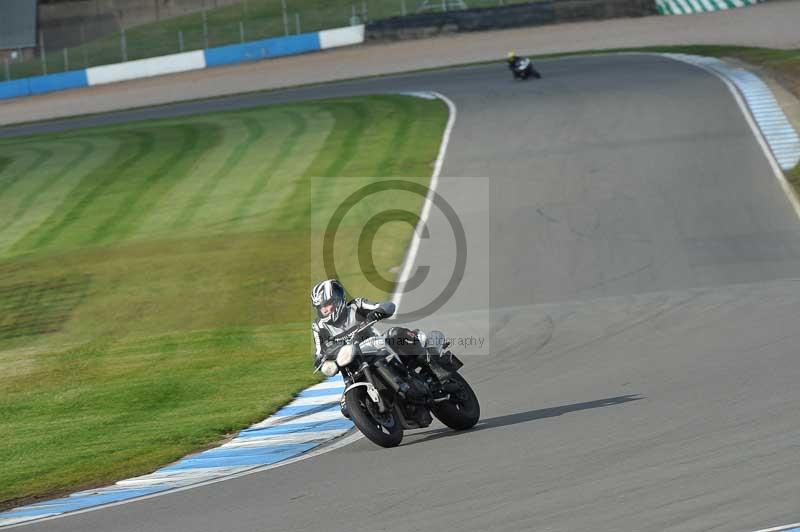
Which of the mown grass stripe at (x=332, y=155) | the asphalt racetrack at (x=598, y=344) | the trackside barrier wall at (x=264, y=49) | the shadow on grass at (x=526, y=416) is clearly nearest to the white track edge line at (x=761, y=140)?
the asphalt racetrack at (x=598, y=344)

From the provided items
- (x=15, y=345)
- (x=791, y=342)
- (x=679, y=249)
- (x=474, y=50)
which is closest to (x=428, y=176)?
(x=679, y=249)

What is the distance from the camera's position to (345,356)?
10.3 metres

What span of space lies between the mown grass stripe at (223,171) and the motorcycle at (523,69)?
8287 millimetres

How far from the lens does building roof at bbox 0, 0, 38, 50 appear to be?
224ft

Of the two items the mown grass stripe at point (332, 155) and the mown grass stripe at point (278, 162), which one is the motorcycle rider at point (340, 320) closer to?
the mown grass stripe at point (332, 155)

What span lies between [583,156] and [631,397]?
16.8 metres

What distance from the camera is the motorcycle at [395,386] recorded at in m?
10.4

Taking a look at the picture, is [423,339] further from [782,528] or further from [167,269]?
[167,269]

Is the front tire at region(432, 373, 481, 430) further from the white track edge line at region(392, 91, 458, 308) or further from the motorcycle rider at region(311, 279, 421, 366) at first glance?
the white track edge line at region(392, 91, 458, 308)

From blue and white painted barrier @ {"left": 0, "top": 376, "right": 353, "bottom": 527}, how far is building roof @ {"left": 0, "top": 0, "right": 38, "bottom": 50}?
59.3 meters

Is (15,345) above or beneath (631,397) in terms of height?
beneath

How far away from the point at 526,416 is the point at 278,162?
71.2 feet

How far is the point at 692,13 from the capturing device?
50812 mm

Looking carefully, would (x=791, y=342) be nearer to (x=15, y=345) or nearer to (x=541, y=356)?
(x=541, y=356)
